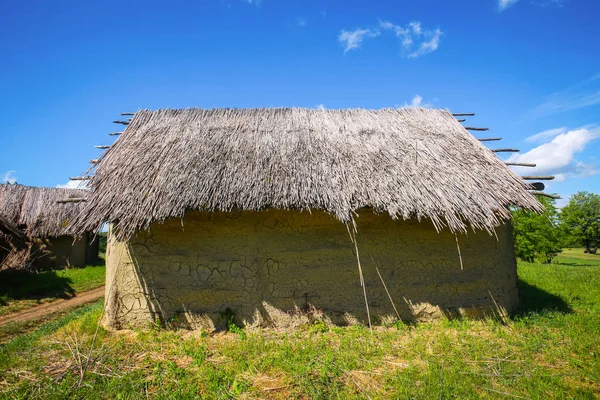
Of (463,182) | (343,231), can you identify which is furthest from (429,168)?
(343,231)

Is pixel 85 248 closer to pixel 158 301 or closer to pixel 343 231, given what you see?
pixel 158 301

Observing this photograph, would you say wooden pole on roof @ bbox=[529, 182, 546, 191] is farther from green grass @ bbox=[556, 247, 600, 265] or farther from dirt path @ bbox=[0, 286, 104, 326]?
green grass @ bbox=[556, 247, 600, 265]

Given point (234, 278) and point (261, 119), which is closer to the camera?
point (234, 278)

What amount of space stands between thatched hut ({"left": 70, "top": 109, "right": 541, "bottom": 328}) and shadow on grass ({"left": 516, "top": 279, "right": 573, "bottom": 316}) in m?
0.62

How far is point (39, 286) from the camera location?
8414 mm

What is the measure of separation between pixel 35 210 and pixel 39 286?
5.75 meters

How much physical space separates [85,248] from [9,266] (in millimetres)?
3930

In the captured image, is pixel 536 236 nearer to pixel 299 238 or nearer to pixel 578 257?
pixel 578 257

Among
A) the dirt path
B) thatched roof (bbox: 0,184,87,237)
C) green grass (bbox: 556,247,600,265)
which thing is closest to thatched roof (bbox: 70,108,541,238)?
the dirt path

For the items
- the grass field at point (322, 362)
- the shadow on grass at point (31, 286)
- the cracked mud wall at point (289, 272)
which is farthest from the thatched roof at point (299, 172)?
the shadow on grass at point (31, 286)

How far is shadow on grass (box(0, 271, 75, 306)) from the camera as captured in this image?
7.62m

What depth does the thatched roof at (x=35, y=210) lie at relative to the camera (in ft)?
38.4

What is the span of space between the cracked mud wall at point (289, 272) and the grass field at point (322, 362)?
281 millimetres

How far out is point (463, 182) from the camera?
183 inches
